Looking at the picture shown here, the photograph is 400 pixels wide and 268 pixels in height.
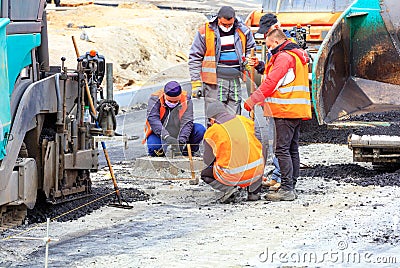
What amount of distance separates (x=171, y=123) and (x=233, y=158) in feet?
6.22

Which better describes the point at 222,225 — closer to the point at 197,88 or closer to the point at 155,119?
the point at 197,88

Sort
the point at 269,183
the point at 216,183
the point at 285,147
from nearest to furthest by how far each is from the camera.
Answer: the point at 216,183 → the point at 285,147 → the point at 269,183

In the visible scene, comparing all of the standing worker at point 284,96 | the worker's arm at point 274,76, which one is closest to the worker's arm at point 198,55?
the standing worker at point 284,96

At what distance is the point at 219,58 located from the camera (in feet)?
34.3

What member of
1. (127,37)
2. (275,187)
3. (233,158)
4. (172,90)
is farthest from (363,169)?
(127,37)

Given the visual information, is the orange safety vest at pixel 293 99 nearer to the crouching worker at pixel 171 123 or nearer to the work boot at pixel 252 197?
the work boot at pixel 252 197

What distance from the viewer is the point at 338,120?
12.2 m

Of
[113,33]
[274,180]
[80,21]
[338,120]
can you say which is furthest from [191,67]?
[80,21]

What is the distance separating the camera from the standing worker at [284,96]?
909 centimetres

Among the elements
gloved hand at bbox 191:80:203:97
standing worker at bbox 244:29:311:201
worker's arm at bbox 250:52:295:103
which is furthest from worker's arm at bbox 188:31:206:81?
worker's arm at bbox 250:52:295:103

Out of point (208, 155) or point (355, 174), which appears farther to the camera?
point (355, 174)

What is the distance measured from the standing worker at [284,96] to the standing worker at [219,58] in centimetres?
126

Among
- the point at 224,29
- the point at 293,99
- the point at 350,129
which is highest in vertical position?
the point at 224,29

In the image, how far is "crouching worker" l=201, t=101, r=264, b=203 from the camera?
8.78m
